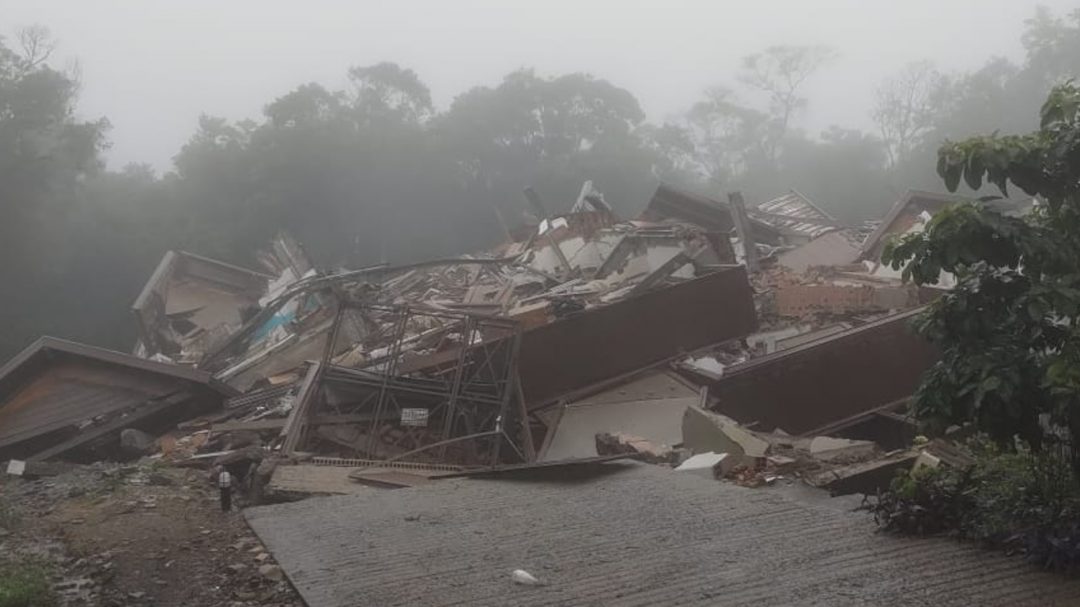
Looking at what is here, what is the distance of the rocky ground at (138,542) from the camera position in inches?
209

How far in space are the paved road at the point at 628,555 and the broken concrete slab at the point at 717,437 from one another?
2.08 metres

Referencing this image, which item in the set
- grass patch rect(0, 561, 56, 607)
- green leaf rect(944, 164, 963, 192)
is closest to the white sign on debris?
grass patch rect(0, 561, 56, 607)

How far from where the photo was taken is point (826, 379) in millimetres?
10992

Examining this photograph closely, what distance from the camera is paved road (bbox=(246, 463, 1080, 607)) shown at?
10.9ft

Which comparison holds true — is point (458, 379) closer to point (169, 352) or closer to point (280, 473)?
point (280, 473)

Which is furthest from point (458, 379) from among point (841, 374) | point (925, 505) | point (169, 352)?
point (169, 352)

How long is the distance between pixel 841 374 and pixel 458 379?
4.61 meters

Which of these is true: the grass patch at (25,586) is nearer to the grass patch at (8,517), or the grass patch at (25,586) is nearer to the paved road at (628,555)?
the paved road at (628,555)

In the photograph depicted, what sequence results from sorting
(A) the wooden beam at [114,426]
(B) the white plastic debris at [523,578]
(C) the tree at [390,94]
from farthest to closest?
(C) the tree at [390,94] < (A) the wooden beam at [114,426] < (B) the white plastic debris at [523,578]

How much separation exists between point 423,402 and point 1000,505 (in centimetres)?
725

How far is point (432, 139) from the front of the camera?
32.6 m

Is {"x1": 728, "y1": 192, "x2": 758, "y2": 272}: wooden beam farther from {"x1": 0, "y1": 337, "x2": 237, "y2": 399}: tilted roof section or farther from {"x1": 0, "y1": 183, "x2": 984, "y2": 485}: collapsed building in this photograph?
{"x1": 0, "y1": 337, "x2": 237, "y2": 399}: tilted roof section

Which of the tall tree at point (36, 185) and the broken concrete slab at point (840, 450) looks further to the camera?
the tall tree at point (36, 185)

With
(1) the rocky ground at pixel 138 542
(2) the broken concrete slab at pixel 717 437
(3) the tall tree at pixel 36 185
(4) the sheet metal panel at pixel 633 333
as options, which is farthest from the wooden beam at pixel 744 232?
(3) the tall tree at pixel 36 185
